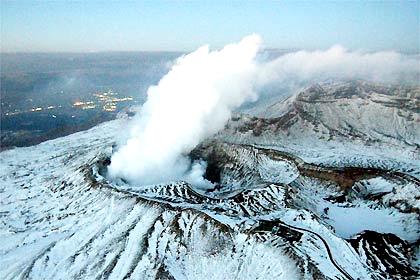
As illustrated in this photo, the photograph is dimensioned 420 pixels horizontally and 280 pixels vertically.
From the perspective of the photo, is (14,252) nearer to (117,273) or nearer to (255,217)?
(117,273)

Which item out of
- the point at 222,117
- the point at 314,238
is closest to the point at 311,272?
the point at 314,238

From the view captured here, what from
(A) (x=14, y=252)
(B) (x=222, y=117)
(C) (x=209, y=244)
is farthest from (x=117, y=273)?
(B) (x=222, y=117)

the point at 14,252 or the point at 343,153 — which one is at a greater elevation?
the point at 14,252

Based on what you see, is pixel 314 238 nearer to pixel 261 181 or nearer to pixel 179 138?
pixel 261 181

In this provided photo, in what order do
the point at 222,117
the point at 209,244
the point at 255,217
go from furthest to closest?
the point at 222,117 < the point at 255,217 < the point at 209,244

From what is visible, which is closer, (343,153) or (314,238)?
(314,238)

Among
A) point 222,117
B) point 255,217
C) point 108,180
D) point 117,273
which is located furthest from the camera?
point 222,117
